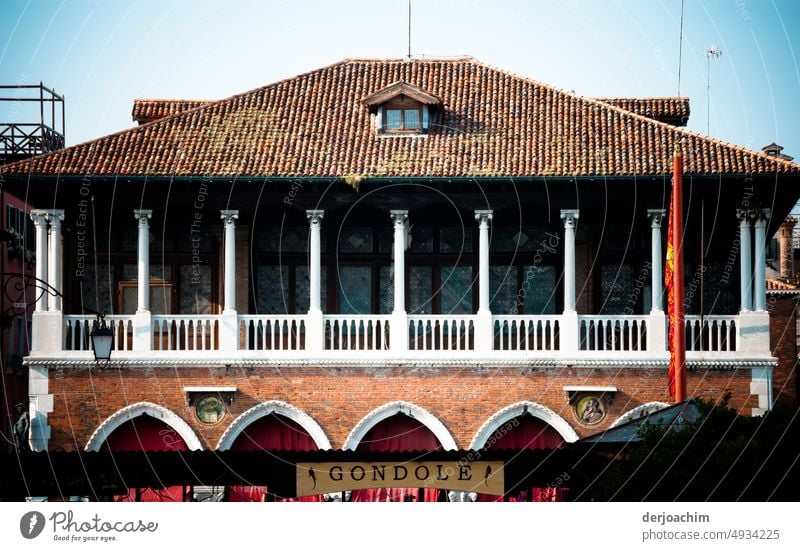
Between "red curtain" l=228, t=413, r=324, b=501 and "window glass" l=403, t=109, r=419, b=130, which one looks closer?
"red curtain" l=228, t=413, r=324, b=501

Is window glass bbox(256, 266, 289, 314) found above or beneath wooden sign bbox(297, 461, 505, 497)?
above

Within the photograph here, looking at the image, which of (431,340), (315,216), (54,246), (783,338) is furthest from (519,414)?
(783,338)

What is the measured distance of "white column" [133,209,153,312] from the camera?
37344 mm

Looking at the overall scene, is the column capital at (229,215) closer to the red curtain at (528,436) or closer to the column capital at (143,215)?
the column capital at (143,215)

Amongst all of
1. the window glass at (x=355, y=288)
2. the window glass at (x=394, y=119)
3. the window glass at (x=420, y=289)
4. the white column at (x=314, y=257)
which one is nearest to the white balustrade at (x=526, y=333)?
the window glass at (x=420, y=289)

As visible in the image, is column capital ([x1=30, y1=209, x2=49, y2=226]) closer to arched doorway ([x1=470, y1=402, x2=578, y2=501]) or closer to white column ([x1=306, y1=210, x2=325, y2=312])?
white column ([x1=306, y1=210, x2=325, y2=312])

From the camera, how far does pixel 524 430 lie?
3700cm

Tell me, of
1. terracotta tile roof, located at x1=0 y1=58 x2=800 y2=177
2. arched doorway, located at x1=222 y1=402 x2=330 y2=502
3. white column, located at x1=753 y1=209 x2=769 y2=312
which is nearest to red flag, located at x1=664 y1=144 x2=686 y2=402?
terracotta tile roof, located at x1=0 y1=58 x2=800 y2=177

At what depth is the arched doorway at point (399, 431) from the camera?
36.7 metres

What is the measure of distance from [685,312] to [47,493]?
A: 47.6 feet

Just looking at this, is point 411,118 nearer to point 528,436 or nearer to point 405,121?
point 405,121

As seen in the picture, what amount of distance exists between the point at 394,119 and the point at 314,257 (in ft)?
11.6

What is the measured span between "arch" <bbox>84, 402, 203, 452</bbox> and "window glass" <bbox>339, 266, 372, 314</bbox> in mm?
4548

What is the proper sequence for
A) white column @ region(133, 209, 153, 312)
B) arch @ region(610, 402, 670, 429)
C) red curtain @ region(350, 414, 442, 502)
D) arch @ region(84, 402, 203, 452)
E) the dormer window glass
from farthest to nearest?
the dormer window glass, white column @ region(133, 209, 153, 312), red curtain @ region(350, 414, 442, 502), arch @ region(84, 402, 203, 452), arch @ region(610, 402, 670, 429)
